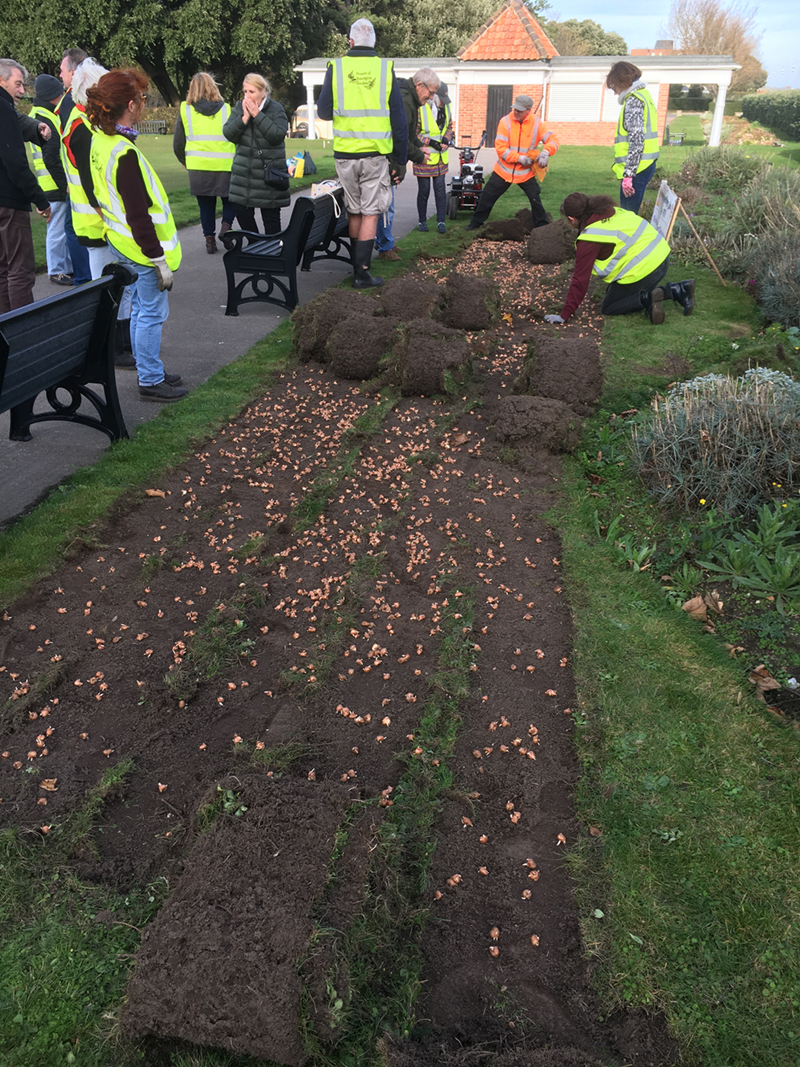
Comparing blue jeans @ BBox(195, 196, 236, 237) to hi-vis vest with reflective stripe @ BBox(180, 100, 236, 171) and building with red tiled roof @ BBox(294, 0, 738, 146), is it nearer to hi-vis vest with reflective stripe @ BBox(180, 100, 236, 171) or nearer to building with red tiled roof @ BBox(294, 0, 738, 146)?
Answer: hi-vis vest with reflective stripe @ BBox(180, 100, 236, 171)

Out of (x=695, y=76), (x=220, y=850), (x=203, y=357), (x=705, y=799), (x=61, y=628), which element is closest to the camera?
(x=220, y=850)

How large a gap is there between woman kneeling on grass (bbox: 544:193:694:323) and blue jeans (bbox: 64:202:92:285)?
16.4 feet

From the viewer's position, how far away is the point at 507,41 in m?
34.0

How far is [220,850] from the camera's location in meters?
2.29

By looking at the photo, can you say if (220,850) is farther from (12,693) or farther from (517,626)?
(517,626)

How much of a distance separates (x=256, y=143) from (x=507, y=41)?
1251 inches

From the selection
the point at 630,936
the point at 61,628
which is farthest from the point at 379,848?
the point at 61,628

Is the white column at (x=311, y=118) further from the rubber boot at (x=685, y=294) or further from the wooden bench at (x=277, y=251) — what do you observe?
the rubber boot at (x=685, y=294)

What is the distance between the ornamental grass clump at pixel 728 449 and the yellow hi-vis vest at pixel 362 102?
5007 millimetres

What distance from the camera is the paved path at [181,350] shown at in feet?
16.5

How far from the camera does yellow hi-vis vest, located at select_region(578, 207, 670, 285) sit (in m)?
7.72

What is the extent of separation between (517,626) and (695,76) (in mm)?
37077

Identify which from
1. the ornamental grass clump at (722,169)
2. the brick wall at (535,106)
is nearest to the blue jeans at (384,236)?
the ornamental grass clump at (722,169)

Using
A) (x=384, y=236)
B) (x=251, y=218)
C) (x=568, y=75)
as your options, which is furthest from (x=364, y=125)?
(x=568, y=75)
